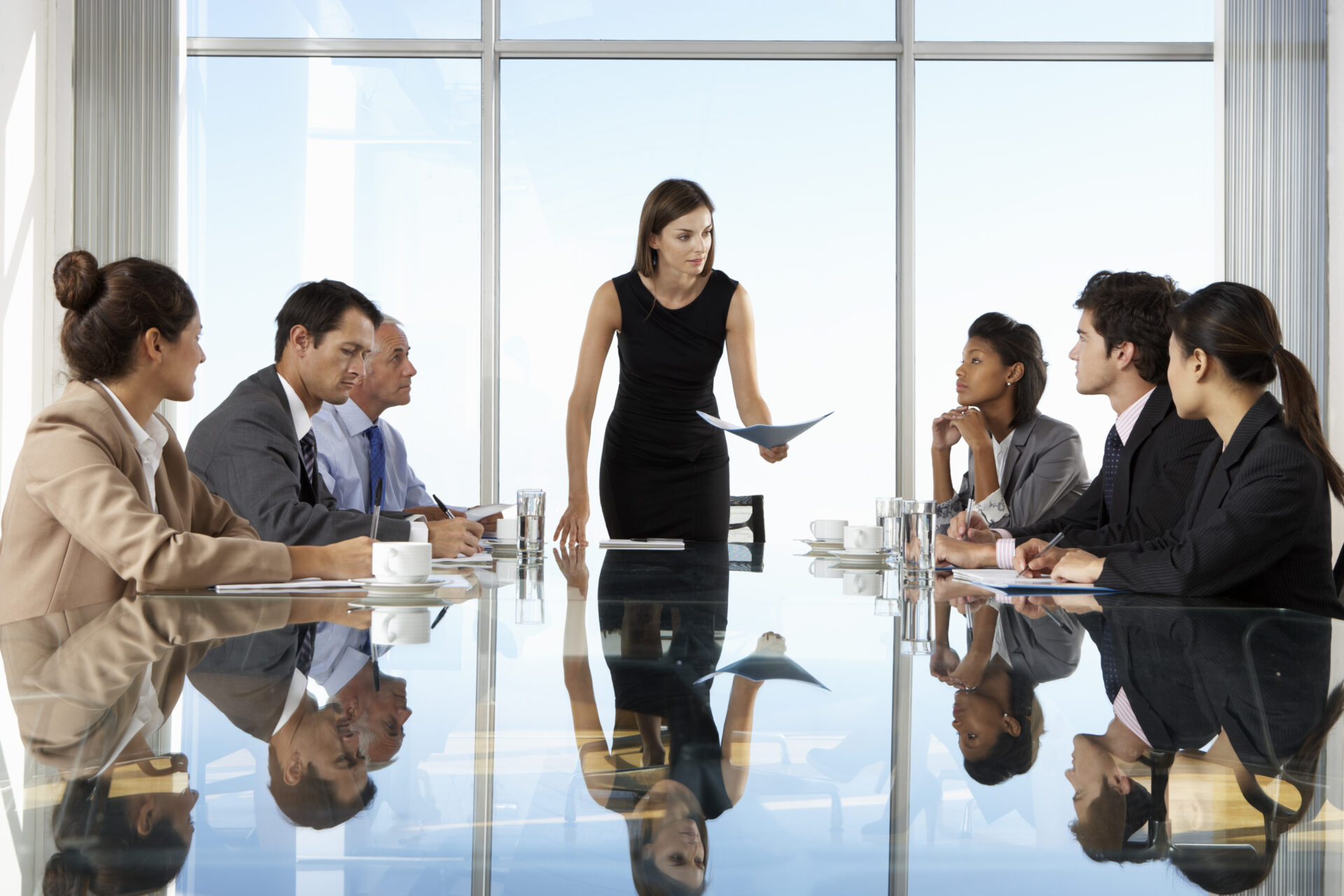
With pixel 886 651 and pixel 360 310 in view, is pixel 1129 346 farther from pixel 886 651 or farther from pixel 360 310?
pixel 360 310

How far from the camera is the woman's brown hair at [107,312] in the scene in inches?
69.8

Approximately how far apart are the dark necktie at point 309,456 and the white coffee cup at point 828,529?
4.10ft

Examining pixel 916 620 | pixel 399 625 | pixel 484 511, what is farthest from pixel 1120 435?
pixel 399 625

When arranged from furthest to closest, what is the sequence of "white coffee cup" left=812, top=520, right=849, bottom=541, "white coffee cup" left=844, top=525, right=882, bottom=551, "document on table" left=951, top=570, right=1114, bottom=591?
"white coffee cup" left=812, top=520, right=849, bottom=541 → "white coffee cup" left=844, top=525, right=882, bottom=551 → "document on table" left=951, top=570, right=1114, bottom=591

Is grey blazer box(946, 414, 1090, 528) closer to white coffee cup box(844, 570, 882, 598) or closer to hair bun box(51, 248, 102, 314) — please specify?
white coffee cup box(844, 570, 882, 598)

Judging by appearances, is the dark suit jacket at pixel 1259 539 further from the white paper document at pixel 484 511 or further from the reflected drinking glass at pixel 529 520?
the white paper document at pixel 484 511

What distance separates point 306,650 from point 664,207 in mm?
2296

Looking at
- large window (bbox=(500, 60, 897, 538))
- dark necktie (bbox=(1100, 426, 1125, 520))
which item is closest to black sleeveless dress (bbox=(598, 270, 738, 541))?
dark necktie (bbox=(1100, 426, 1125, 520))

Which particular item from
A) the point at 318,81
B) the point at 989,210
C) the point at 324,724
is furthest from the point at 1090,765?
the point at 318,81

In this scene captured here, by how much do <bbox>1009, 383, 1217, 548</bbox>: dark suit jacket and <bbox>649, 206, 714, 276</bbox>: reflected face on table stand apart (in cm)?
130

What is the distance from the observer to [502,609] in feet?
4.75

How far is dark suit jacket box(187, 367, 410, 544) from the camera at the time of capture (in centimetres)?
212

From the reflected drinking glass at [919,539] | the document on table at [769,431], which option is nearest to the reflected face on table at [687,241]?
the document on table at [769,431]

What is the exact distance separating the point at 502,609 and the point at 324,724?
721 mm
